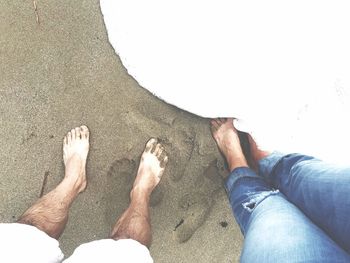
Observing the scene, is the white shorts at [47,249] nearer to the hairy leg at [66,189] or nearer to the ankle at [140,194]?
the hairy leg at [66,189]

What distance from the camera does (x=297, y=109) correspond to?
155 cm

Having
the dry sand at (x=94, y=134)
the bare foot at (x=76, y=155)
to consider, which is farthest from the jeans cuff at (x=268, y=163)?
the bare foot at (x=76, y=155)

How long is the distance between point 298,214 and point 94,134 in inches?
35.2

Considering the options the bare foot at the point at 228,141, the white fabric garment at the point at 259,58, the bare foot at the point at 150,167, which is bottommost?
the bare foot at the point at 150,167

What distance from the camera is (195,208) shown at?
182cm

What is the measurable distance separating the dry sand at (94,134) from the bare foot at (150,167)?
4cm

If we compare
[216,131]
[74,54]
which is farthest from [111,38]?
[216,131]

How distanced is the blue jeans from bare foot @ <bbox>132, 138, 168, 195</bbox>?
0.39 m

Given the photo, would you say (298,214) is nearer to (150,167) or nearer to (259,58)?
(259,58)

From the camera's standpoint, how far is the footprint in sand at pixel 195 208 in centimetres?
182

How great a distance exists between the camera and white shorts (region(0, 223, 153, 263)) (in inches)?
50.3

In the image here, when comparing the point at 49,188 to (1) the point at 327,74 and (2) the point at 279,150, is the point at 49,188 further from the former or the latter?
(1) the point at 327,74

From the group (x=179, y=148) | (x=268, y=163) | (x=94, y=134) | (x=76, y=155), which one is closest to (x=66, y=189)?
(x=76, y=155)

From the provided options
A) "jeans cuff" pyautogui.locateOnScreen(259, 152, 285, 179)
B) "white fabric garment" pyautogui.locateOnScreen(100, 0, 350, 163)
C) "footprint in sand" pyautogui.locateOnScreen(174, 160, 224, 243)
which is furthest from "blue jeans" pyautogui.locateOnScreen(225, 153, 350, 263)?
"footprint in sand" pyautogui.locateOnScreen(174, 160, 224, 243)
